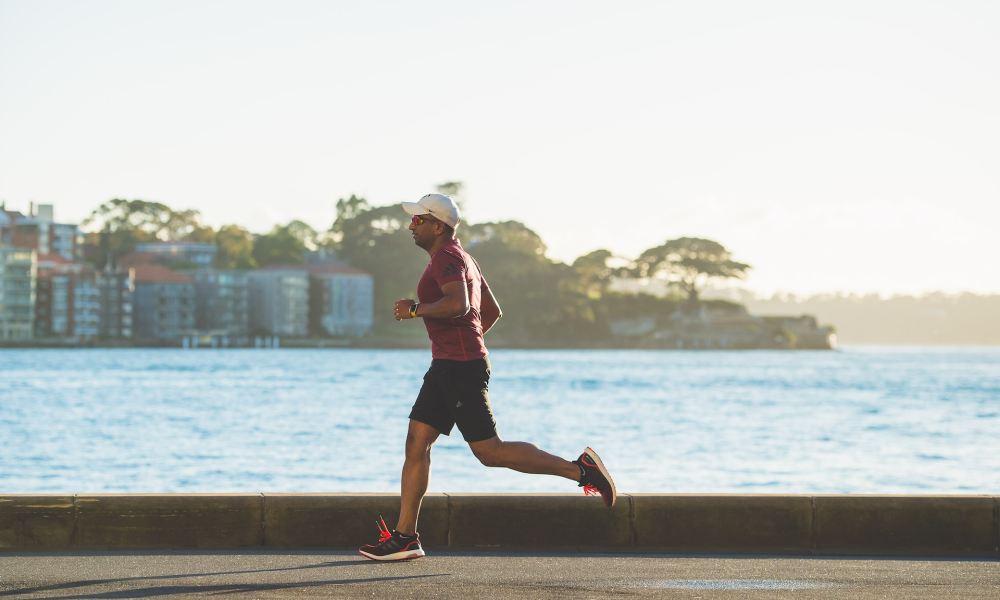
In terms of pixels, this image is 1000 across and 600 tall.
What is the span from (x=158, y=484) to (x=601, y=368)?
269 feet

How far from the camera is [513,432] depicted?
151 ft

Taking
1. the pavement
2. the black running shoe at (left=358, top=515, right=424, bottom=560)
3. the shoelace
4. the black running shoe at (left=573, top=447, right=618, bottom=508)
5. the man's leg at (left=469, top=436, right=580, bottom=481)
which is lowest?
the pavement

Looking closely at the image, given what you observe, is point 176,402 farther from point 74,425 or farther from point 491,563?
point 491,563

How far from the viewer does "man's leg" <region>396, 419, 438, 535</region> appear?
6715 millimetres

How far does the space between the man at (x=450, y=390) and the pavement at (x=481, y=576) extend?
0.38m

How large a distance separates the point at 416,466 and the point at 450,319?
27.3 inches

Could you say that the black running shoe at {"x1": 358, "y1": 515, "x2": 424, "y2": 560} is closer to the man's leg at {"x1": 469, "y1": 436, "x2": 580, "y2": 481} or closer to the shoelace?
the shoelace

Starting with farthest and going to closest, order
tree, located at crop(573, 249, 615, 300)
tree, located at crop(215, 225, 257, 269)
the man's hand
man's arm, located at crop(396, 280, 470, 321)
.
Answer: tree, located at crop(215, 225, 257, 269) → tree, located at crop(573, 249, 615, 300) → man's arm, located at crop(396, 280, 470, 321) → the man's hand

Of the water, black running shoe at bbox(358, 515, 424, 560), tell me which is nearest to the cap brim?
black running shoe at bbox(358, 515, 424, 560)

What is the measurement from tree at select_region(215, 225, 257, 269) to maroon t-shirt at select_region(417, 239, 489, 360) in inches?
6530

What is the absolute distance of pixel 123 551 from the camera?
7.29 m

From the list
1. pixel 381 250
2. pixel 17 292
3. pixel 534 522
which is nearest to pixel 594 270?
pixel 381 250

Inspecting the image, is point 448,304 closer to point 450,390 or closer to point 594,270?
point 450,390

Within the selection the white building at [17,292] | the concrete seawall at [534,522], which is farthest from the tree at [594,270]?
the concrete seawall at [534,522]
